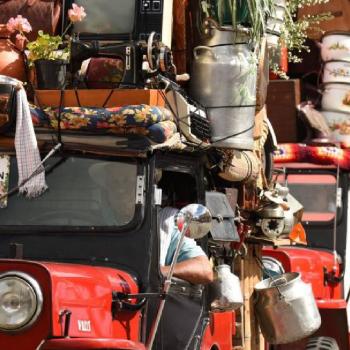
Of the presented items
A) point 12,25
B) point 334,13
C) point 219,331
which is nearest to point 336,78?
point 334,13

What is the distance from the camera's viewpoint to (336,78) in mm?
11836

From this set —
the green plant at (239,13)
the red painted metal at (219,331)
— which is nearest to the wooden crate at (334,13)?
the green plant at (239,13)

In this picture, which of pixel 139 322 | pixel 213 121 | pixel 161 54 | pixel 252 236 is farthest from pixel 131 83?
pixel 252 236

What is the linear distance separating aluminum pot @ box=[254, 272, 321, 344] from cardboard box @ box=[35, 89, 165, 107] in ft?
6.92

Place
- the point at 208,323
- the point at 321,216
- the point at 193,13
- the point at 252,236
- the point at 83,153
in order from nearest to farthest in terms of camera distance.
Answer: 1. the point at 83,153
2. the point at 208,323
3. the point at 193,13
4. the point at 252,236
5. the point at 321,216

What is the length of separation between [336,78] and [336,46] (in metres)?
0.36

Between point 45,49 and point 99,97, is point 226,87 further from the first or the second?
point 45,49

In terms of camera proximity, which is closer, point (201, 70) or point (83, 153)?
point (83, 153)

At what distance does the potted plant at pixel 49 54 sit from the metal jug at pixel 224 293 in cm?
153

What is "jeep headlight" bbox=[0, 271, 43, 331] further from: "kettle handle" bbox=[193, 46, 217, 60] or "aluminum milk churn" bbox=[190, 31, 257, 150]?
"kettle handle" bbox=[193, 46, 217, 60]

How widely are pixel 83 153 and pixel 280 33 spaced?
9.13ft

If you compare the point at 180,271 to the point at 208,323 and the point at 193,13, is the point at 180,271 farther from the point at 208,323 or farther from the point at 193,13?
the point at 193,13

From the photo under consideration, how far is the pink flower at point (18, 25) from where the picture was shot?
602cm

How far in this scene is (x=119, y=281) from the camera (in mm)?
5281
